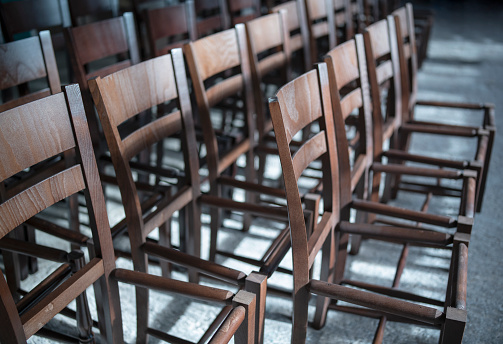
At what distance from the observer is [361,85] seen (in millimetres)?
1863

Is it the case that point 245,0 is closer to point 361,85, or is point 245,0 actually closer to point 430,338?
point 361,85

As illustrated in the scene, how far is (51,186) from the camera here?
1143 millimetres

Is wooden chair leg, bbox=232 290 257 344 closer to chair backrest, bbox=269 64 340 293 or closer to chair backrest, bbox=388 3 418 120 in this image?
chair backrest, bbox=269 64 340 293

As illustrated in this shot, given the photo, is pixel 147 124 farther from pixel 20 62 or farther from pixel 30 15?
pixel 30 15

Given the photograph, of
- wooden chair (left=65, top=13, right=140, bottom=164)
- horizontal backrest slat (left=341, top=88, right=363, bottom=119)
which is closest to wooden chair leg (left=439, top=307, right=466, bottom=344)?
horizontal backrest slat (left=341, top=88, right=363, bottom=119)

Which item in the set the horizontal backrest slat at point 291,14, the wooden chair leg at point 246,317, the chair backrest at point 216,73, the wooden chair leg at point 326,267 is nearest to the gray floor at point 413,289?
the wooden chair leg at point 326,267

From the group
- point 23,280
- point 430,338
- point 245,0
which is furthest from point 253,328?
point 245,0

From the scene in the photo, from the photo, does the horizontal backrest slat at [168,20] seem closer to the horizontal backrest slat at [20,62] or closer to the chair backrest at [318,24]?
the horizontal backrest slat at [20,62]

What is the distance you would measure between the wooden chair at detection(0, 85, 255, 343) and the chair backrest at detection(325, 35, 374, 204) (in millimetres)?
689

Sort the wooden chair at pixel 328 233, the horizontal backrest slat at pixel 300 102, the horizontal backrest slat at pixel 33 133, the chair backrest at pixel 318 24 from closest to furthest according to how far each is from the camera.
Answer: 1. the horizontal backrest slat at pixel 33 133
2. the wooden chair at pixel 328 233
3. the horizontal backrest slat at pixel 300 102
4. the chair backrest at pixel 318 24

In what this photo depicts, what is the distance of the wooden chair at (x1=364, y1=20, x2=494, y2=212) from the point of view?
6.44 feet

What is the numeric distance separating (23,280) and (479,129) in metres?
1.94

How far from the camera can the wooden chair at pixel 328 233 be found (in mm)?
1139

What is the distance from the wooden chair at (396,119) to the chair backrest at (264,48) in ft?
1.33
